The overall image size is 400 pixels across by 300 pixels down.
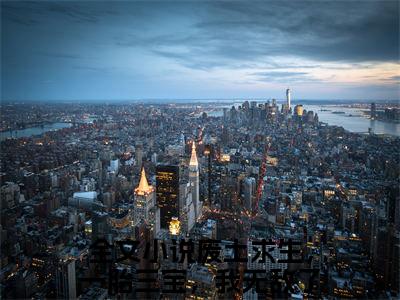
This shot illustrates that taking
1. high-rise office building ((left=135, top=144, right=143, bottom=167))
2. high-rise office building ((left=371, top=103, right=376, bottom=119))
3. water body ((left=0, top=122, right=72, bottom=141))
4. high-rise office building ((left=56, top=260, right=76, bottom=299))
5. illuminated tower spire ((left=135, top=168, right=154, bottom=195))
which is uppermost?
high-rise office building ((left=371, top=103, right=376, bottom=119))

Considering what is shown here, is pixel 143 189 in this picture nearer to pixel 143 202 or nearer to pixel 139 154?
pixel 143 202

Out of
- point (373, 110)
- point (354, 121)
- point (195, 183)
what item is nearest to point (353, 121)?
point (354, 121)

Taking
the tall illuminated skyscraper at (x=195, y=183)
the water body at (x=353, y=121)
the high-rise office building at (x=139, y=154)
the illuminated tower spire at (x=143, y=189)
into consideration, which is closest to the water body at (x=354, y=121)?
the water body at (x=353, y=121)

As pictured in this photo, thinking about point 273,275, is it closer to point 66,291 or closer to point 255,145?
point 66,291

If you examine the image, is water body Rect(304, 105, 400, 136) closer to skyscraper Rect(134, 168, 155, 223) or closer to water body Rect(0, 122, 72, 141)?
skyscraper Rect(134, 168, 155, 223)

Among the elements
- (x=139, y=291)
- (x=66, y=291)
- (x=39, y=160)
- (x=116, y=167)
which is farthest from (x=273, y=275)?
(x=116, y=167)

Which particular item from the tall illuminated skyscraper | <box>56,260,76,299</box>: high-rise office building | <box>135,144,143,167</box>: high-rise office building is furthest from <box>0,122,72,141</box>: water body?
the tall illuminated skyscraper

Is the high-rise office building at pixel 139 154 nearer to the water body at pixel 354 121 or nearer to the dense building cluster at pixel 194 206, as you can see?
the dense building cluster at pixel 194 206
